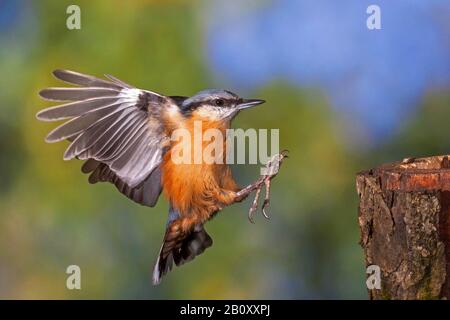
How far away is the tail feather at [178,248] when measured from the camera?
3.14 metres

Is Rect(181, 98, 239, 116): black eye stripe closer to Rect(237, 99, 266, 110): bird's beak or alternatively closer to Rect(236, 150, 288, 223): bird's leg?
Rect(237, 99, 266, 110): bird's beak

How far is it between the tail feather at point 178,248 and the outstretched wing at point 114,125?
31cm

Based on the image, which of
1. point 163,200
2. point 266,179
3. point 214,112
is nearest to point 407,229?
point 266,179

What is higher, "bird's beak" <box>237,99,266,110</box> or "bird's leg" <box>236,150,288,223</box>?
"bird's beak" <box>237,99,266,110</box>

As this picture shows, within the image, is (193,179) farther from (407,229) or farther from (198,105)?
(407,229)

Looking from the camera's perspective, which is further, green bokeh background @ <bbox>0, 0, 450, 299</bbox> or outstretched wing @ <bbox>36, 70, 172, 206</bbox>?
green bokeh background @ <bbox>0, 0, 450, 299</bbox>

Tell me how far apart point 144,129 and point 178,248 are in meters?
0.53

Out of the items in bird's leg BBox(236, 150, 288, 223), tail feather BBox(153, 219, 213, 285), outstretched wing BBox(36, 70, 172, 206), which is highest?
outstretched wing BBox(36, 70, 172, 206)

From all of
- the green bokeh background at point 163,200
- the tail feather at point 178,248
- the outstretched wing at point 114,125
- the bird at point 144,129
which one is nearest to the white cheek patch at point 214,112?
the bird at point 144,129

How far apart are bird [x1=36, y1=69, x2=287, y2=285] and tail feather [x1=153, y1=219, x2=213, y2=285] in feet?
0.54

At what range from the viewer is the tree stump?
2.41 meters

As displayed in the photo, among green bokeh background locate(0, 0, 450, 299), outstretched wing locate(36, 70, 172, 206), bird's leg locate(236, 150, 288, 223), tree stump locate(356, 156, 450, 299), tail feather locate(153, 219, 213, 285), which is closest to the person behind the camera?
tree stump locate(356, 156, 450, 299)

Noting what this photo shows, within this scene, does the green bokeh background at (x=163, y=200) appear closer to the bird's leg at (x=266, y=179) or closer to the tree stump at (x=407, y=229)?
the bird's leg at (x=266, y=179)

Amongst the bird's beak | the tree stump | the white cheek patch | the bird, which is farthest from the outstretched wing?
the tree stump
